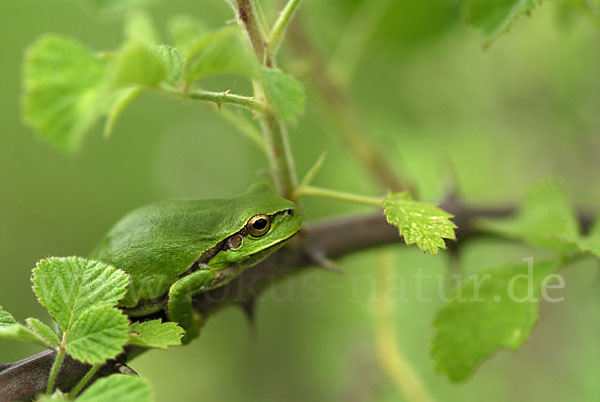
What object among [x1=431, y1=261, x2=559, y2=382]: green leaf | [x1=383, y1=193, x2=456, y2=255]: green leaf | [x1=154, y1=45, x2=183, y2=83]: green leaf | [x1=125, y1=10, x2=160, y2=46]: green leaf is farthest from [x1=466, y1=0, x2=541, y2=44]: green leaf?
[x1=125, y1=10, x2=160, y2=46]: green leaf

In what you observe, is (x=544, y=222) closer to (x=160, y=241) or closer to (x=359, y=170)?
(x=160, y=241)

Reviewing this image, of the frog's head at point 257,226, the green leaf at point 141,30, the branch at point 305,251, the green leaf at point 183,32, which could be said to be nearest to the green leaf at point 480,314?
the branch at point 305,251

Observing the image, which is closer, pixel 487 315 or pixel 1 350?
pixel 487 315

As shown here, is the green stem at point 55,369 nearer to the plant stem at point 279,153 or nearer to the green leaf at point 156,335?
the green leaf at point 156,335

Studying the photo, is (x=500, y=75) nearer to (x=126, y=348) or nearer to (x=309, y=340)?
(x=309, y=340)

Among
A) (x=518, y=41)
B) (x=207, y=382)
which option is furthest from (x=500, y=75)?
(x=207, y=382)
